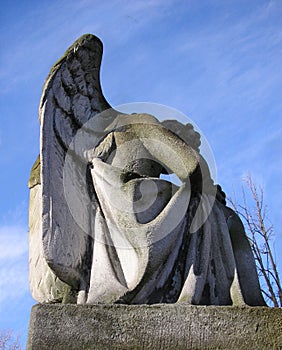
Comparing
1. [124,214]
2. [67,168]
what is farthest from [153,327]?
[67,168]

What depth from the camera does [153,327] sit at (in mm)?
4477

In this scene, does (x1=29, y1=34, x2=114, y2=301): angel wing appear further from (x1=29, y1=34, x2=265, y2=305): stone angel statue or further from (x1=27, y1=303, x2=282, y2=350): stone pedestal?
(x1=27, y1=303, x2=282, y2=350): stone pedestal

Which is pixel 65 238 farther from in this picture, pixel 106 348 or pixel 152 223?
pixel 106 348

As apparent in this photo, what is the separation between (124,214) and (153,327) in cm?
102

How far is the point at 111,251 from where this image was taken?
5.17 meters

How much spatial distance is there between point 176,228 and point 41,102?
161cm

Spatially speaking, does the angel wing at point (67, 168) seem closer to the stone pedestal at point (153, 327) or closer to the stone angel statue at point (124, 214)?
the stone angel statue at point (124, 214)

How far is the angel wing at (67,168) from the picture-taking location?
5.07 meters

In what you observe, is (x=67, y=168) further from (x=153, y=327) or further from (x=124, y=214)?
(x=153, y=327)

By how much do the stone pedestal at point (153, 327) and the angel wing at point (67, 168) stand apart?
57cm

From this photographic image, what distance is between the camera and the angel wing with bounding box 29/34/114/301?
16.6 feet

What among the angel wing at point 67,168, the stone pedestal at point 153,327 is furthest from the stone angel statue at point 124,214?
the stone pedestal at point 153,327

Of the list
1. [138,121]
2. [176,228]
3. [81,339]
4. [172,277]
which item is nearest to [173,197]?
[176,228]

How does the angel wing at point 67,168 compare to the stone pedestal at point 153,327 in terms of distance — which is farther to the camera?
the angel wing at point 67,168
